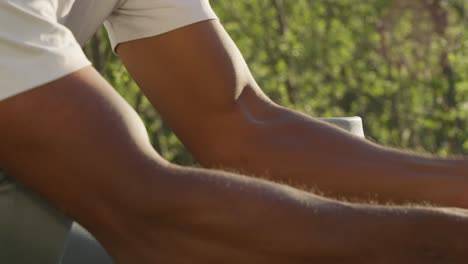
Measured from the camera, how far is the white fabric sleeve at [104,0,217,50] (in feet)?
8.15

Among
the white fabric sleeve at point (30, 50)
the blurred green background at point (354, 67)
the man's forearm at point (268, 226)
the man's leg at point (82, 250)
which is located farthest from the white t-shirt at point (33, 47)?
the blurred green background at point (354, 67)

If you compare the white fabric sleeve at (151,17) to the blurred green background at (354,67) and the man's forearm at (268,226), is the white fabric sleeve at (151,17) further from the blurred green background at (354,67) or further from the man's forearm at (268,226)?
the blurred green background at (354,67)

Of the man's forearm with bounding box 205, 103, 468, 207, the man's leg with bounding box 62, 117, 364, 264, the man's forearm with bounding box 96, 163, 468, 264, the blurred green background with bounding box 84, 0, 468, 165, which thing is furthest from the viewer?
the blurred green background with bounding box 84, 0, 468, 165

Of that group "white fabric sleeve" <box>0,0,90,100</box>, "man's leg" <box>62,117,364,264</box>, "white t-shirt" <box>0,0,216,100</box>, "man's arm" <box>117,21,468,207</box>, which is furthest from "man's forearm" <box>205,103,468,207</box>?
"white fabric sleeve" <box>0,0,90,100</box>

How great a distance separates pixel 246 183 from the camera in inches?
70.8

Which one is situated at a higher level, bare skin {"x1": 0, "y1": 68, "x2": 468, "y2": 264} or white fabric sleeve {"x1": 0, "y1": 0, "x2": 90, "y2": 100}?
white fabric sleeve {"x1": 0, "y1": 0, "x2": 90, "y2": 100}

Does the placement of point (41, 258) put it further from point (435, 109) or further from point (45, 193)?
point (435, 109)

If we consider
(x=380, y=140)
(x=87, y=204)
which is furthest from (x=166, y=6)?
(x=380, y=140)

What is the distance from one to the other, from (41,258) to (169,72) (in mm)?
677

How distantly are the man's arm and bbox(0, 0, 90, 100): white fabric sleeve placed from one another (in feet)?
2.03

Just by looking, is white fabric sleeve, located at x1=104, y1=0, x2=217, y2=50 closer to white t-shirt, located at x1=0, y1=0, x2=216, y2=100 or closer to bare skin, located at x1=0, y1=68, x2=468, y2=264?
white t-shirt, located at x1=0, y1=0, x2=216, y2=100

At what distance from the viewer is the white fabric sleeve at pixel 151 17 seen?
2.48m

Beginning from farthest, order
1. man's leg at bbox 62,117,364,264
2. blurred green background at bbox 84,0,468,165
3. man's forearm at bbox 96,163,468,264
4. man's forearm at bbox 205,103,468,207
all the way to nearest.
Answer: blurred green background at bbox 84,0,468,165, man's forearm at bbox 205,103,468,207, man's leg at bbox 62,117,364,264, man's forearm at bbox 96,163,468,264

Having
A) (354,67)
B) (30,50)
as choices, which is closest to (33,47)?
(30,50)
